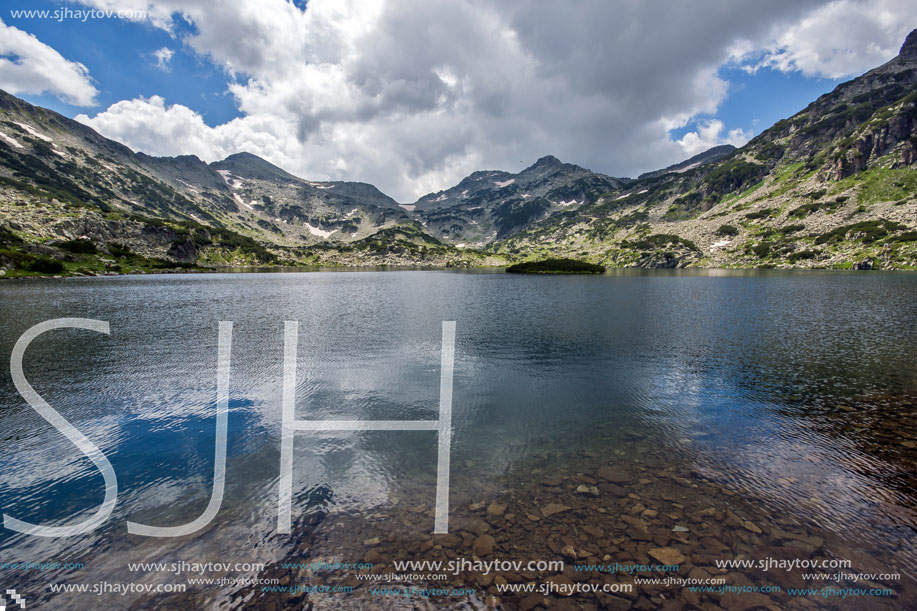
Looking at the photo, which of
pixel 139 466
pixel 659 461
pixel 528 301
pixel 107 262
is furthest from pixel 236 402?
pixel 107 262

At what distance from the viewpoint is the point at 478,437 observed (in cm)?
1922

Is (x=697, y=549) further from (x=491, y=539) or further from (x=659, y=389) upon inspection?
(x=659, y=389)

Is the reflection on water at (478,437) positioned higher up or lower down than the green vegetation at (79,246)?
lower down

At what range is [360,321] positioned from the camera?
178 ft

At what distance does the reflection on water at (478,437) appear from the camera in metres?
12.3

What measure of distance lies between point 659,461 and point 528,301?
59849 millimetres

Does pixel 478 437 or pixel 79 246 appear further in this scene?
pixel 79 246
